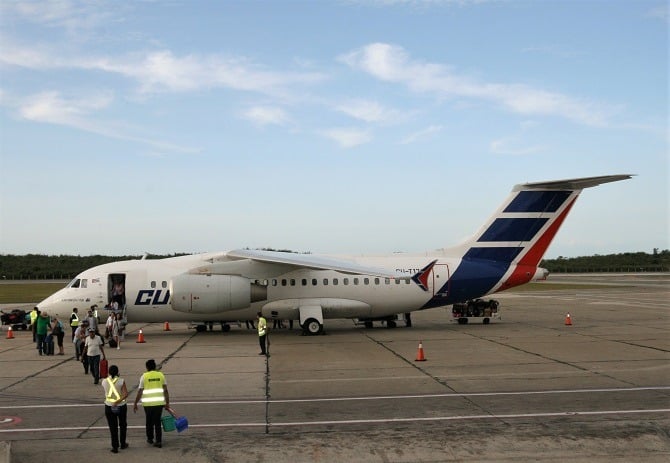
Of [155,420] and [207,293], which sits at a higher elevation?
[207,293]

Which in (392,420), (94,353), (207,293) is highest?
(207,293)

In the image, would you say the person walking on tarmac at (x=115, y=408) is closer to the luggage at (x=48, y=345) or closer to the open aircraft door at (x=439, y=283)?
the luggage at (x=48, y=345)

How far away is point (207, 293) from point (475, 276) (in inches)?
444

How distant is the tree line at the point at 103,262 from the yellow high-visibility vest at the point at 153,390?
253 ft

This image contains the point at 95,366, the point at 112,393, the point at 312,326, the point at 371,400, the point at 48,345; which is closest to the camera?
the point at 112,393

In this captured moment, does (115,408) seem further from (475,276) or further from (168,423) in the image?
(475,276)

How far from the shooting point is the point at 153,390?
10.1 metres

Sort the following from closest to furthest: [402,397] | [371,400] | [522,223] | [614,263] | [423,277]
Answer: [371,400] → [402,397] → [423,277] → [522,223] → [614,263]

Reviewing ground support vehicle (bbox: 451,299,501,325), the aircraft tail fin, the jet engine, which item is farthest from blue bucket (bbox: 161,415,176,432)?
ground support vehicle (bbox: 451,299,501,325)

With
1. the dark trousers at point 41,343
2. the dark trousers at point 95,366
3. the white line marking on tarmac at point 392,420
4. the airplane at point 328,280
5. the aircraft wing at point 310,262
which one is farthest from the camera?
the airplane at point 328,280

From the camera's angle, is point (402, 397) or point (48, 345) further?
point (48, 345)

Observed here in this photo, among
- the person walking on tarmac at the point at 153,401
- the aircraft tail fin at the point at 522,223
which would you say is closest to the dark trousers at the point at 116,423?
the person walking on tarmac at the point at 153,401

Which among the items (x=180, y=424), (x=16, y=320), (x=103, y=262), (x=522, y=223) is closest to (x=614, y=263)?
(x=103, y=262)

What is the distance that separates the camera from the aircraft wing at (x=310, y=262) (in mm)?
22344
